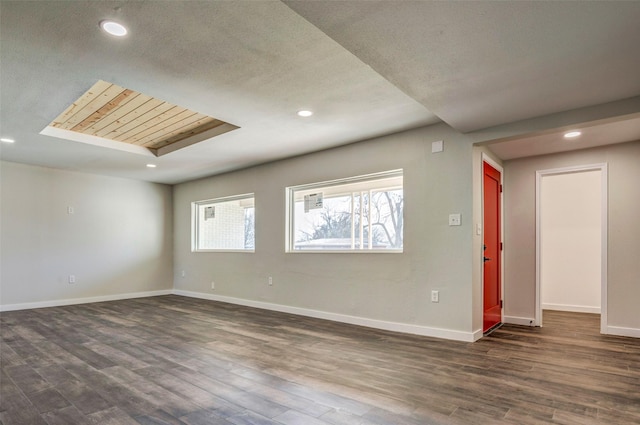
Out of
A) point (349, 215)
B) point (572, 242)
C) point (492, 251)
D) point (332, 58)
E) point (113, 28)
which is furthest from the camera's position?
point (572, 242)

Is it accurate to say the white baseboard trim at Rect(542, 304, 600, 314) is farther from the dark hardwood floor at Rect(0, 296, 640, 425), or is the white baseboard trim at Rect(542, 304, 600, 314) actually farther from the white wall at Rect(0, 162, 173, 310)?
the white wall at Rect(0, 162, 173, 310)

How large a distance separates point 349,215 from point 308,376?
8.35 ft

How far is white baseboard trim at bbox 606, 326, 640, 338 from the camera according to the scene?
3822 millimetres

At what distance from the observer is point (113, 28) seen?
6.81 ft

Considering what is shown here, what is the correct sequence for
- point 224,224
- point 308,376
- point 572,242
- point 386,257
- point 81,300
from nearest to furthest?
point 308,376
point 386,257
point 572,242
point 81,300
point 224,224

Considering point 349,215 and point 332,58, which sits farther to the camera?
point 349,215

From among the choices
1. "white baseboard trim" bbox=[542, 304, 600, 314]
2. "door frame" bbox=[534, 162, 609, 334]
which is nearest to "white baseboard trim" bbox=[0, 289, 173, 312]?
"door frame" bbox=[534, 162, 609, 334]

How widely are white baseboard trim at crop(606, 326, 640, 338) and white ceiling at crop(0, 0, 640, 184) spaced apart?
2078mm

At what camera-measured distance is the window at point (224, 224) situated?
20.5 ft

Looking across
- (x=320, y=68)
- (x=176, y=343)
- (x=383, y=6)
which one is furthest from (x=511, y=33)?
(x=176, y=343)

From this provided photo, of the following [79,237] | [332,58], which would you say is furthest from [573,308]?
[79,237]

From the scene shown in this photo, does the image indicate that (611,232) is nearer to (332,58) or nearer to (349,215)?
(349,215)

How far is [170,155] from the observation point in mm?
5191

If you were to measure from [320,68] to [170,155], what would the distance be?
339 cm
